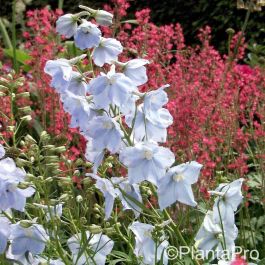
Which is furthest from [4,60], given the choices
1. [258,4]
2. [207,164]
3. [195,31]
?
[207,164]

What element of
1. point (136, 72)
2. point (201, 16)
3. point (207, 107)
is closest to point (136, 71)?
point (136, 72)

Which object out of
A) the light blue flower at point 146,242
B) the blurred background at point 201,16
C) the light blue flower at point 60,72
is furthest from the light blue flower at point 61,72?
the blurred background at point 201,16

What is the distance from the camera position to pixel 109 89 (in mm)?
2086

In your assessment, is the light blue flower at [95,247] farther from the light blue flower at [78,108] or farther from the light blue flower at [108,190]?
the light blue flower at [78,108]

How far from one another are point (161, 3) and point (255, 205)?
366 centimetres

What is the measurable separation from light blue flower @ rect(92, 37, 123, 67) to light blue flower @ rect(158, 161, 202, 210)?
14.5 inches

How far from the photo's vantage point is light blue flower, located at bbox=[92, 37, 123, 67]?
87.5 inches

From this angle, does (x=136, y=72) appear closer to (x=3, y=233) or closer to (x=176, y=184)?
(x=176, y=184)

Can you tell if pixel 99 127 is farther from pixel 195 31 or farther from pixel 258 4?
pixel 195 31

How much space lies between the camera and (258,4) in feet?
13.2

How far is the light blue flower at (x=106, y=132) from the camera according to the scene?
212 cm

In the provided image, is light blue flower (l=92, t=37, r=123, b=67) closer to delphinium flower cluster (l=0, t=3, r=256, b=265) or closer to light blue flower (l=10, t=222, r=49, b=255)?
delphinium flower cluster (l=0, t=3, r=256, b=265)

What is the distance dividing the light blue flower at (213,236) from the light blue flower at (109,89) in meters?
0.44

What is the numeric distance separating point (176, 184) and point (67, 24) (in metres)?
0.56
